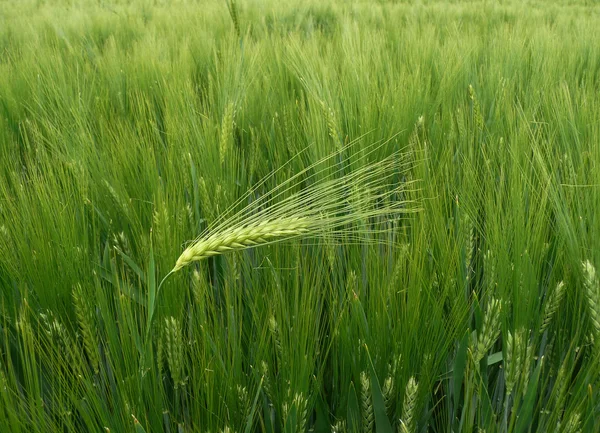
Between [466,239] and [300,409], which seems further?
[466,239]

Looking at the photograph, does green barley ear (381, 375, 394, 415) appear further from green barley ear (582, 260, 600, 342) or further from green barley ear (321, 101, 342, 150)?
green barley ear (321, 101, 342, 150)

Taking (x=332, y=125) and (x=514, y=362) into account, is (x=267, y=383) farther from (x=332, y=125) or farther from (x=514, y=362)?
(x=332, y=125)

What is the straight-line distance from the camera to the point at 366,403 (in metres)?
0.59

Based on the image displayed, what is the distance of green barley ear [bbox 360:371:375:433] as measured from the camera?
1.89ft

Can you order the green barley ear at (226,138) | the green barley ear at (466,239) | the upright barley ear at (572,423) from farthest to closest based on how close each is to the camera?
the green barley ear at (226,138) → the green barley ear at (466,239) → the upright barley ear at (572,423)

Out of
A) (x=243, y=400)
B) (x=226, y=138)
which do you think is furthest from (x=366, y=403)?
(x=226, y=138)

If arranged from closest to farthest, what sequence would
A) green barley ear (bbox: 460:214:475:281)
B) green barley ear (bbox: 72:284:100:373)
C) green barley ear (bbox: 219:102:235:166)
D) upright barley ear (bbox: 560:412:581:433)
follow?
upright barley ear (bbox: 560:412:581:433), green barley ear (bbox: 72:284:100:373), green barley ear (bbox: 460:214:475:281), green barley ear (bbox: 219:102:235:166)

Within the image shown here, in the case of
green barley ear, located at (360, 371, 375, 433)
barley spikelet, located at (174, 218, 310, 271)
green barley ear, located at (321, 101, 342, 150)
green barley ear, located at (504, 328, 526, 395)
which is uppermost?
green barley ear, located at (321, 101, 342, 150)

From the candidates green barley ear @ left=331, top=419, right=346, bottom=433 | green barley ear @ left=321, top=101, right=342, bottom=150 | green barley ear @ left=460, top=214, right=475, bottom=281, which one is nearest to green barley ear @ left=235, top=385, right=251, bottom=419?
green barley ear @ left=331, top=419, right=346, bottom=433

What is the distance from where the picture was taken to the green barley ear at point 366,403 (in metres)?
0.58

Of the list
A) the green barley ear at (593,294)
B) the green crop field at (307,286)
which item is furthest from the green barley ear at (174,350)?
the green barley ear at (593,294)

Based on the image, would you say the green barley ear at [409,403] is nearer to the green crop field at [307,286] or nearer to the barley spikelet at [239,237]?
the green crop field at [307,286]

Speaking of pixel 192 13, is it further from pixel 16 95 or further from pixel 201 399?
pixel 201 399

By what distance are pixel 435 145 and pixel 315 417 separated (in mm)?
641
